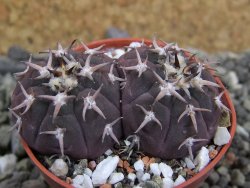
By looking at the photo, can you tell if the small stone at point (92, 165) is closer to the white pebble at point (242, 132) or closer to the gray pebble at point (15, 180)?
the gray pebble at point (15, 180)

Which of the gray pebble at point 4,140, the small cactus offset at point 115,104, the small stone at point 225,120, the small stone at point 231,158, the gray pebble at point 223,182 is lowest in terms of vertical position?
the gray pebble at point 223,182

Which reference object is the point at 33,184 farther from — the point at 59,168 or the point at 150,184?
the point at 150,184

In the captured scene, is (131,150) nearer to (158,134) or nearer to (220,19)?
(158,134)

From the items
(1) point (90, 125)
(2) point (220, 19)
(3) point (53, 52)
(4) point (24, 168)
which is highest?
(3) point (53, 52)

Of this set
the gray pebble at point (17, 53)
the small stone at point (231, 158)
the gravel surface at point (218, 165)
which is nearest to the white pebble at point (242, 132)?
the gravel surface at point (218, 165)

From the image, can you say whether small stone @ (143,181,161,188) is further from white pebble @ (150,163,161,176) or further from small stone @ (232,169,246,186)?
small stone @ (232,169,246,186)

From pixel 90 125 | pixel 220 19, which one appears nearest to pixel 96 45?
pixel 90 125

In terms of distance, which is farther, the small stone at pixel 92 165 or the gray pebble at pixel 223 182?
the gray pebble at pixel 223 182
